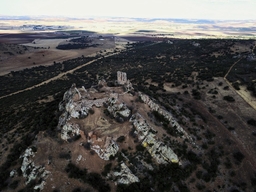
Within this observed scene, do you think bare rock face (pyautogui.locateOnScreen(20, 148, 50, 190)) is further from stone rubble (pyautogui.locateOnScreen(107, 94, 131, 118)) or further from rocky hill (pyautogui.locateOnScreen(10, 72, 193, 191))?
stone rubble (pyautogui.locateOnScreen(107, 94, 131, 118))

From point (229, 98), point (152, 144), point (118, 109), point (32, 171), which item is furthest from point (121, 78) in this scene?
point (32, 171)

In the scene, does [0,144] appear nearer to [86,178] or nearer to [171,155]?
[86,178]

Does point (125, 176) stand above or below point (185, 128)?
above

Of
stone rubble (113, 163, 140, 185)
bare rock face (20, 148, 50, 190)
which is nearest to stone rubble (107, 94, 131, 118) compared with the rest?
stone rubble (113, 163, 140, 185)

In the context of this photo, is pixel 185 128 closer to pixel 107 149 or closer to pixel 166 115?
pixel 166 115

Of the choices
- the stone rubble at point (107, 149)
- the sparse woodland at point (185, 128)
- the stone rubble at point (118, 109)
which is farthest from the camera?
the stone rubble at point (118, 109)

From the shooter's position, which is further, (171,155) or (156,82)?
(156,82)

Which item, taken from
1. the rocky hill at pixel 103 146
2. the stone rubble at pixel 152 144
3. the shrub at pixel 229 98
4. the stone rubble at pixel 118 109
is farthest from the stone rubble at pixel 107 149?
the shrub at pixel 229 98

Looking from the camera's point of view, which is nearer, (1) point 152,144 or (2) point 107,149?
(2) point 107,149

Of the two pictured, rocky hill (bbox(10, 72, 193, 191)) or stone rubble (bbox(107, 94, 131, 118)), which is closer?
rocky hill (bbox(10, 72, 193, 191))

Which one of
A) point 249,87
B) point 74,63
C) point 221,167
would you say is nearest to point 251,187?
point 221,167

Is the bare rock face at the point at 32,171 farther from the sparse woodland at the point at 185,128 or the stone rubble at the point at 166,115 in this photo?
the stone rubble at the point at 166,115
